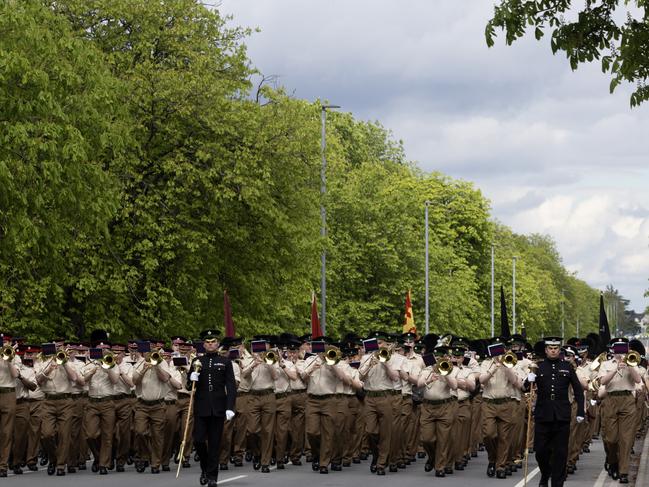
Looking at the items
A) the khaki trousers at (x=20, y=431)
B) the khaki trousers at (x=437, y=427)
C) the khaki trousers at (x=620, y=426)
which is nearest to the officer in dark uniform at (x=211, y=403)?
the khaki trousers at (x=437, y=427)

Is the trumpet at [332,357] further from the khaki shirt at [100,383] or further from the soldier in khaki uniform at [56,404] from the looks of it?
the soldier in khaki uniform at [56,404]

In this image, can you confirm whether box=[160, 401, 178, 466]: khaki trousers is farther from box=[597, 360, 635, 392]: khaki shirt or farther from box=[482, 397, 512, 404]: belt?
box=[597, 360, 635, 392]: khaki shirt

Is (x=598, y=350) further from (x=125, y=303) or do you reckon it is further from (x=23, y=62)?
(x=23, y=62)

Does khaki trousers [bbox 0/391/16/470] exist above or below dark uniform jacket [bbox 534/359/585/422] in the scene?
below

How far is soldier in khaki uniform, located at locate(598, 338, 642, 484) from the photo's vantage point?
71.5 ft

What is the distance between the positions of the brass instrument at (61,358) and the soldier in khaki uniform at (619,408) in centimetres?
840

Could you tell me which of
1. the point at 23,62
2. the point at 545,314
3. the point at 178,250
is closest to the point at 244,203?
the point at 178,250

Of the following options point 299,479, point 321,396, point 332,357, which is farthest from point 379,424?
point 299,479

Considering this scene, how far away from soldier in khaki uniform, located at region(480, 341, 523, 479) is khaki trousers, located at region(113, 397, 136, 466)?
578cm

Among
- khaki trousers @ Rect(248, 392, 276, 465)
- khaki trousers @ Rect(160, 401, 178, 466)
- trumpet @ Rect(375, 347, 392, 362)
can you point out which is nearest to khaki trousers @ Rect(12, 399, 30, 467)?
khaki trousers @ Rect(160, 401, 178, 466)

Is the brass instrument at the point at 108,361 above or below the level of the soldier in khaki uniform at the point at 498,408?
above

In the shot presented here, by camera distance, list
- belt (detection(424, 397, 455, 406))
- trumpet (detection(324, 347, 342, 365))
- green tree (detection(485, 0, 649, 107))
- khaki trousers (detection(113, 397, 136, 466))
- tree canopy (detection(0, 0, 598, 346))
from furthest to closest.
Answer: tree canopy (detection(0, 0, 598, 346)), khaki trousers (detection(113, 397, 136, 466)), belt (detection(424, 397, 455, 406)), trumpet (detection(324, 347, 342, 365)), green tree (detection(485, 0, 649, 107))

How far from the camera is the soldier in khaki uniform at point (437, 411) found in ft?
77.2

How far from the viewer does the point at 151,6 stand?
39062 millimetres
